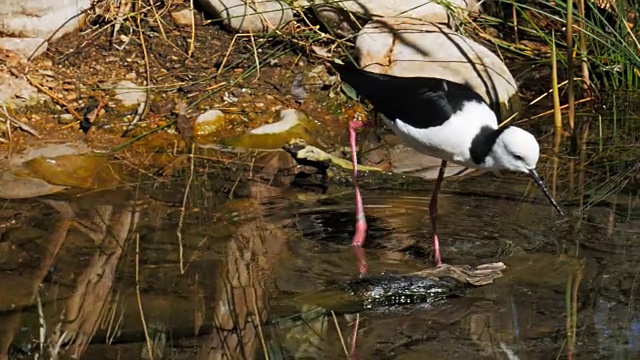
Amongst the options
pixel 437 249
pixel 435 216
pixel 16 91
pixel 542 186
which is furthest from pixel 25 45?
pixel 542 186

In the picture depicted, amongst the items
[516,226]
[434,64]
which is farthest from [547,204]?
[434,64]

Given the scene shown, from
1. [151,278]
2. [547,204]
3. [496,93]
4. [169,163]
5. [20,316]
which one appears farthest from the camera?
[496,93]

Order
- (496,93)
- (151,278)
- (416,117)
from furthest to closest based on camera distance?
(496,93), (416,117), (151,278)

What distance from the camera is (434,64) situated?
21.1 ft

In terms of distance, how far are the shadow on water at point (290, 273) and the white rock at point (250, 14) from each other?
63.2 inches

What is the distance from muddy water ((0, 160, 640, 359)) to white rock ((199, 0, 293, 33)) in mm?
1608

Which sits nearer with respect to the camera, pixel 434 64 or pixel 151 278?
pixel 151 278

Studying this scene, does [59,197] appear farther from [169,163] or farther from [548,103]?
[548,103]

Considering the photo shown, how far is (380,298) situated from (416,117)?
1.05 metres

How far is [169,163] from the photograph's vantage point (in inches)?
222

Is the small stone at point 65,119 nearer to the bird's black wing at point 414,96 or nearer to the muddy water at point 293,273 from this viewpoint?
the muddy water at point 293,273

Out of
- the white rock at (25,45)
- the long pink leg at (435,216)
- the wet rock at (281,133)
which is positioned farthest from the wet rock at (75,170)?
the long pink leg at (435,216)

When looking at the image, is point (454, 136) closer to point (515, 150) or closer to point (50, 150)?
point (515, 150)

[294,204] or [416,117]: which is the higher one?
[416,117]
